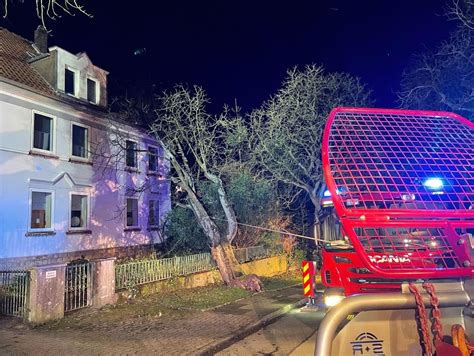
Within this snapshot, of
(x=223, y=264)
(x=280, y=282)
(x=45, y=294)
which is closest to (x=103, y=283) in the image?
(x=45, y=294)

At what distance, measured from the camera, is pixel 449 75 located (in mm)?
13367

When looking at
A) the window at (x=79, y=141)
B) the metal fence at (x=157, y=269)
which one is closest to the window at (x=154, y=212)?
the window at (x=79, y=141)

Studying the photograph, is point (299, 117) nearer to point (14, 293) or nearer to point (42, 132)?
point (42, 132)

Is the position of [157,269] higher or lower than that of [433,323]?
lower

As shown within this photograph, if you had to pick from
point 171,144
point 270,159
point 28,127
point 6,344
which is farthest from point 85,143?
point 6,344

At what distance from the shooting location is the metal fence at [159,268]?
10.2 m

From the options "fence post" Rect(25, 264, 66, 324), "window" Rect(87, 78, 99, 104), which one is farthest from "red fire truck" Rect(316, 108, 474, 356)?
"window" Rect(87, 78, 99, 104)

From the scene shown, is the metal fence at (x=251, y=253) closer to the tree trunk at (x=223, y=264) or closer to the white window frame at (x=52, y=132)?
the tree trunk at (x=223, y=264)

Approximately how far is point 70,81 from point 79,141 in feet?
9.58

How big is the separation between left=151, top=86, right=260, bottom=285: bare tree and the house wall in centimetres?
308

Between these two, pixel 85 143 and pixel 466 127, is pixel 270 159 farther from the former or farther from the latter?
pixel 466 127

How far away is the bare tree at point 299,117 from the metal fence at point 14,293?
9364mm

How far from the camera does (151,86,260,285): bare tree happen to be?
1259 centimetres

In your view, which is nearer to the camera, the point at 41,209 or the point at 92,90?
the point at 41,209
